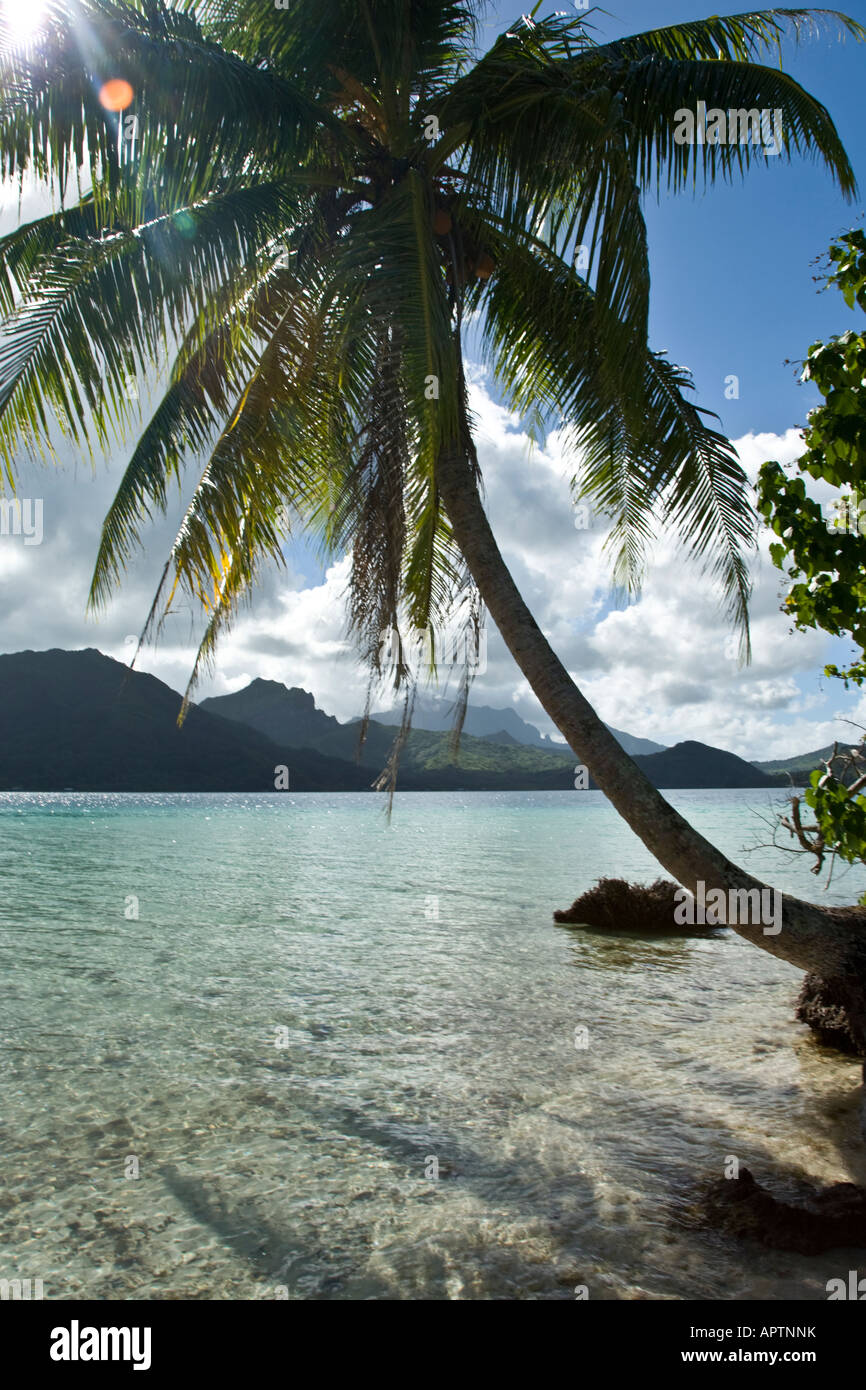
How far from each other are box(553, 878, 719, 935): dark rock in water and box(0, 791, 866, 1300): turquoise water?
836mm

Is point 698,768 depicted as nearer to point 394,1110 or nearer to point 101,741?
point 101,741

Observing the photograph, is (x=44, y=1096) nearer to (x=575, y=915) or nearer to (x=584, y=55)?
(x=584, y=55)

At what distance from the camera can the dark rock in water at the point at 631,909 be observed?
15.9 metres

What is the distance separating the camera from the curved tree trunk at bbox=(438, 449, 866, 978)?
216 inches

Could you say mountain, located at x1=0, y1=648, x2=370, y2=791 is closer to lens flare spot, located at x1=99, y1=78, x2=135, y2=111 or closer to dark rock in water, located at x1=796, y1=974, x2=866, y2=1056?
dark rock in water, located at x1=796, y1=974, x2=866, y2=1056

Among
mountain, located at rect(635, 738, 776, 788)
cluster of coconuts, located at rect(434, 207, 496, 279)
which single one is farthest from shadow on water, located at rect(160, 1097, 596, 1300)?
mountain, located at rect(635, 738, 776, 788)

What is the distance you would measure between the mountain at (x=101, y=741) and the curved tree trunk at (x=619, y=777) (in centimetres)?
11492

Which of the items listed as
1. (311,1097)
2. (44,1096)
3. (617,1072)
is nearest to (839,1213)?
(617,1072)

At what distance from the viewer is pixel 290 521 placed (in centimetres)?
838

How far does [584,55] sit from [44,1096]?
30.8 ft

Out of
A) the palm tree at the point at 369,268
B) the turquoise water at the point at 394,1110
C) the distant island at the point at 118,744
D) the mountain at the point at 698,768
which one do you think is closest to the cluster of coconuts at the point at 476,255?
the palm tree at the point at 369,268

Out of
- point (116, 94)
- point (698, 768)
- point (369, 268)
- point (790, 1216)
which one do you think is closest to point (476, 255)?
point (369, 268)

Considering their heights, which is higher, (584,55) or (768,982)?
(584,55)

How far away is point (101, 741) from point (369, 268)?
424 feet
